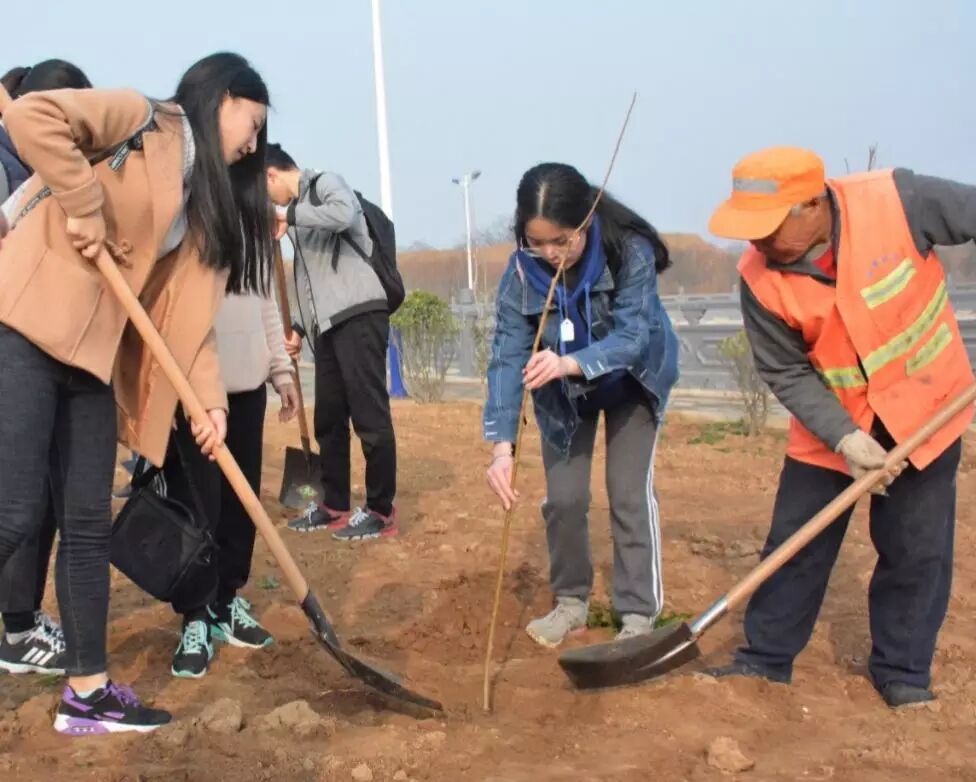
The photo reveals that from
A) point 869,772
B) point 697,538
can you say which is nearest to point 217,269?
point 869,772

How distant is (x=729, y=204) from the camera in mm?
3139

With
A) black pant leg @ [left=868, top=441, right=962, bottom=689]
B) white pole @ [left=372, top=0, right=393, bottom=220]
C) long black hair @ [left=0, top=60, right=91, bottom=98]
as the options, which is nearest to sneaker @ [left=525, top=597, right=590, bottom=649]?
black pant leg @ [left=868, top=441, right=962, bottom=689]

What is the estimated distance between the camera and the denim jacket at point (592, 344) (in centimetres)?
357

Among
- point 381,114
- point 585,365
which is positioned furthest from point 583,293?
point 381,114

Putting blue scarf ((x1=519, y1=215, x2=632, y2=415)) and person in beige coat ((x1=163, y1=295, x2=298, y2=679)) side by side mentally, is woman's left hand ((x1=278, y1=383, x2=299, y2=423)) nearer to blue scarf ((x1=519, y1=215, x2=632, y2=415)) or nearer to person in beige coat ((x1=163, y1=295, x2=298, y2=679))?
person in beige coat ((x1=163, y1=295, x2=298, y2=679))

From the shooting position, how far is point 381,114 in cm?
1767

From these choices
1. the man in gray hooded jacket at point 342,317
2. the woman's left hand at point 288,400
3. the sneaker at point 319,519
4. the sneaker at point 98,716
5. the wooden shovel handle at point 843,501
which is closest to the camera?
the sneaker at point 98,716

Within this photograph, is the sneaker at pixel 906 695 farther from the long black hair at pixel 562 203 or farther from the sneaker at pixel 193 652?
the sneaker at pixel 193 652

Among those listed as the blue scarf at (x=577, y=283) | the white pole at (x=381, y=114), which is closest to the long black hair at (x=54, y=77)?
the blue scarf at (x=577, y=283)

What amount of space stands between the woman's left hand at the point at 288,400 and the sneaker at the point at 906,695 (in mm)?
2264

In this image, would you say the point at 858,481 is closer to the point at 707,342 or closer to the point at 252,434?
the point at 252,434

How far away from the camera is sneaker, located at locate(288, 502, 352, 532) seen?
586cm

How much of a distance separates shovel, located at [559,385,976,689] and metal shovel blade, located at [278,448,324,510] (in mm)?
2896

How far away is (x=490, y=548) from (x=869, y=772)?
8.91ft
